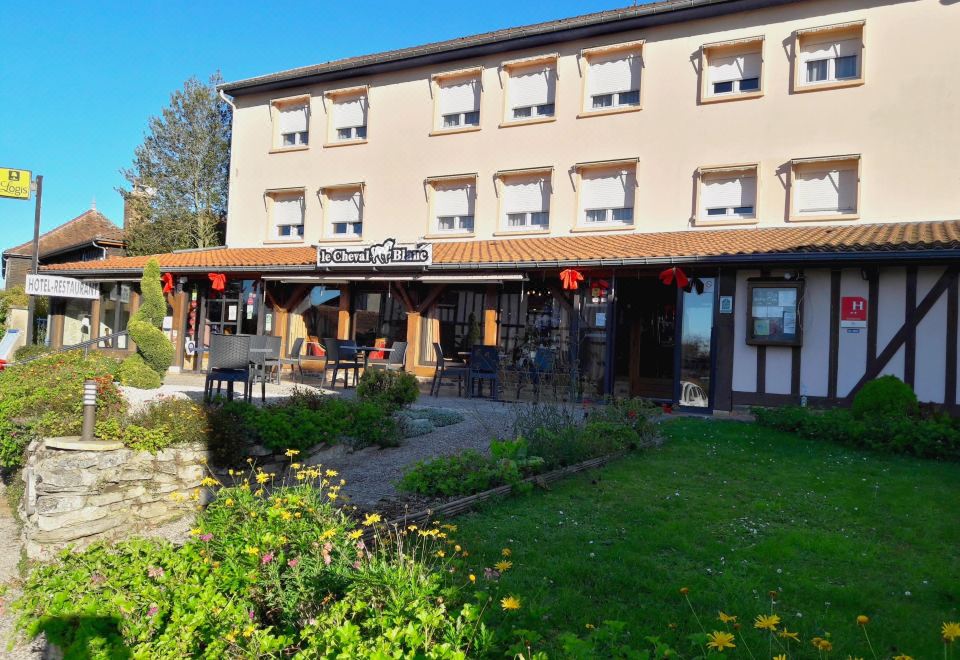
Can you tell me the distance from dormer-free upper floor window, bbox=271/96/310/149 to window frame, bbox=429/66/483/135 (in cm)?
408

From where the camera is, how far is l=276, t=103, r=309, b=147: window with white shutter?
60.2ft

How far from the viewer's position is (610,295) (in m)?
12.2

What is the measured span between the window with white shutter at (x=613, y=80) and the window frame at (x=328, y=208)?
6.18 meters

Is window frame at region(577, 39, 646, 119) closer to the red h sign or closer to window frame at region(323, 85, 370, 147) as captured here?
window frame at region(323, 85, 370, 147)

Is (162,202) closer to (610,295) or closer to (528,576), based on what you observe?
(610,295)

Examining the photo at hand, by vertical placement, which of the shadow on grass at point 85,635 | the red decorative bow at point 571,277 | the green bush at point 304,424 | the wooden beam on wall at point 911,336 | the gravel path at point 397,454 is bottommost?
the shadow on grass at point 85,635

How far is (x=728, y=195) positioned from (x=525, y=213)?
445 cm

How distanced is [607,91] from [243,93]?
35.8 ft

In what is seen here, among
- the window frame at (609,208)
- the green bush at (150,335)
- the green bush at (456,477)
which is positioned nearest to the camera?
the green bush at (456,477)

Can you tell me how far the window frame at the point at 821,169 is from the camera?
1203cm

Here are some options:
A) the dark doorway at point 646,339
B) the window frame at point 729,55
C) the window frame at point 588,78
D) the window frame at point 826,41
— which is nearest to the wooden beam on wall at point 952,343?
the window frame at point 826,41

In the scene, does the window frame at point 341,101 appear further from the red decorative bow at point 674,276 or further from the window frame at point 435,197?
the red decorative bow at point 674,276

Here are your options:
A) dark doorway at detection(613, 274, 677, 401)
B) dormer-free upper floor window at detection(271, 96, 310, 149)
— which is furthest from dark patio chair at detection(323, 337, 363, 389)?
dormer-free upper floor window at detection(271, 96, 310, 149)

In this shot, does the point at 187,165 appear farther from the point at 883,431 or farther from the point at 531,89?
the point at 883,431
